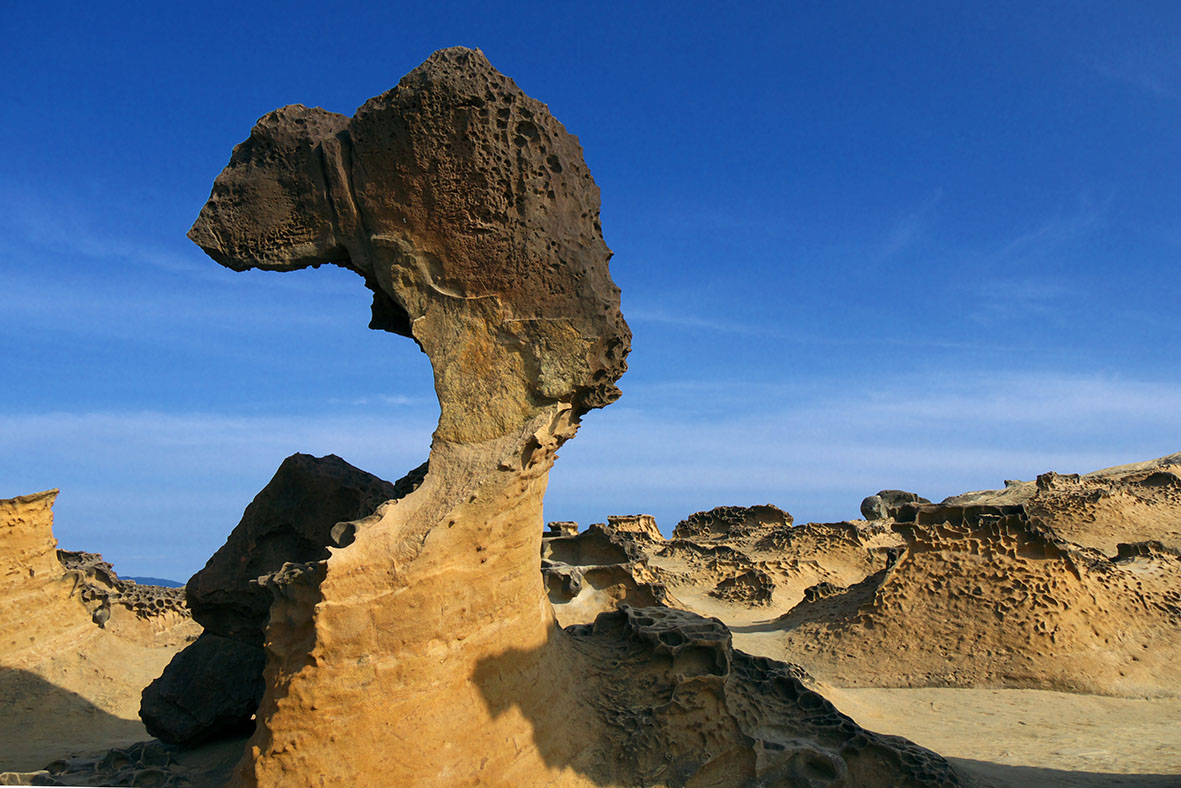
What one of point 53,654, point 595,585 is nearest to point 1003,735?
point 595,585

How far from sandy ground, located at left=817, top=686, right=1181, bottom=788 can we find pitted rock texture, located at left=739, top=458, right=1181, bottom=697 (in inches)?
14.4

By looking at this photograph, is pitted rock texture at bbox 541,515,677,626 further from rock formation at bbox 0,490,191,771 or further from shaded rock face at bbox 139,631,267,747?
rock formation at bbox 0,490,191,771

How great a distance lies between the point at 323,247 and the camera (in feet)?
15.8

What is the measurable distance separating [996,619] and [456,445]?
7.18m

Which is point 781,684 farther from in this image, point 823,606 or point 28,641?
point 28,641

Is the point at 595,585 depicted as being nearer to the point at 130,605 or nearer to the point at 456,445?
the point at 456,445

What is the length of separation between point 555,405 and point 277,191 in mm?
2101

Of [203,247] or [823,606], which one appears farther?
[823,606]

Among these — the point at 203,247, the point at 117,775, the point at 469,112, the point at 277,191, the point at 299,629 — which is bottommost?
the point at 117,775

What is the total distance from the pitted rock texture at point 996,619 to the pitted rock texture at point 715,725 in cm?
397

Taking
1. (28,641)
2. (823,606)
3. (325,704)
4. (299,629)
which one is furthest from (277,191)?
(823,606)

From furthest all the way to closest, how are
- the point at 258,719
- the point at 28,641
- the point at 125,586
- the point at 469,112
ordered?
1. the point at 125,586
2. the point at 28,641
3. the point at 469,112
4. the point at 258,719

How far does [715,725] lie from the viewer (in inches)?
183

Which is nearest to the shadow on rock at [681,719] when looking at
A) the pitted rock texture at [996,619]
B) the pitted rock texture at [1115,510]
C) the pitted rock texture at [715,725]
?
the pitted rock texture at [715,725]
